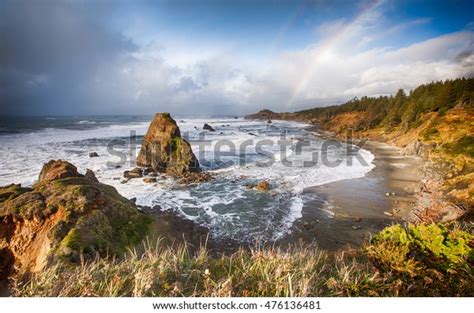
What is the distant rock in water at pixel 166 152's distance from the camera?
47.3 ft

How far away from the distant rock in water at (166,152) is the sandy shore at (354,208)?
7.59 metres

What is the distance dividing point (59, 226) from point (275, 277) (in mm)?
3830

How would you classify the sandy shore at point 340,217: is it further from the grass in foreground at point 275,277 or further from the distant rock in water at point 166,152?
the distant rock in water at point 166,152

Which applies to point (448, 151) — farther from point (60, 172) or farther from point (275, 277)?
point (60, 172)

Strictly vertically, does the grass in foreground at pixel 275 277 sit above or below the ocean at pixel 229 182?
Answer: above

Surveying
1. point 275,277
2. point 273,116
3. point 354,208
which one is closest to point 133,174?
point 354,208

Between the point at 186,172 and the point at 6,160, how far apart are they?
11.2 m

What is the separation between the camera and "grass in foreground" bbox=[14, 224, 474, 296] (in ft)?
5.53

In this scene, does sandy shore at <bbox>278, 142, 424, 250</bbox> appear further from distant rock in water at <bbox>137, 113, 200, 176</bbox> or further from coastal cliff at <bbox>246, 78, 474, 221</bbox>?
distant rock in water at <bbox>137, 113, 200, 176</bbox>

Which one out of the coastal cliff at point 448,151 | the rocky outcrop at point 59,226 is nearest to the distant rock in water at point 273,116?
the coastal cliff at point 448,151

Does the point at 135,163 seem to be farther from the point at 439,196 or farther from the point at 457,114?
the point at 457,114

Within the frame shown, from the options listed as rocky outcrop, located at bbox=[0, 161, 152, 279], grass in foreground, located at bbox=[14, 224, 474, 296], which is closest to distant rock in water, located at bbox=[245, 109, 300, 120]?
rocky outcrop, located at bbox=[0, 161, 152, 279]

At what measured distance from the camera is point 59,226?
381 cm

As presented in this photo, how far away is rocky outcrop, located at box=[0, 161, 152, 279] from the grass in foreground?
1.68m
